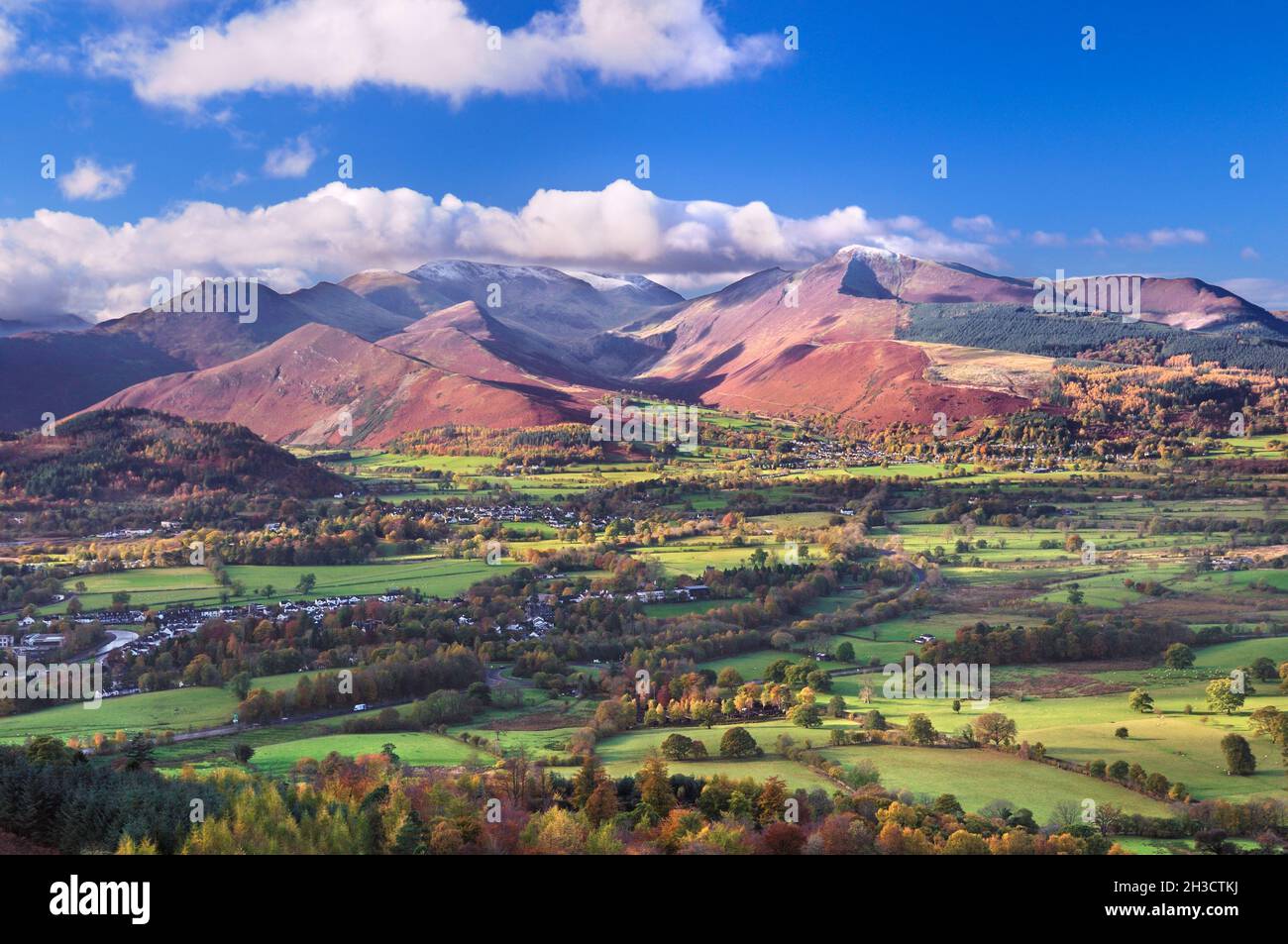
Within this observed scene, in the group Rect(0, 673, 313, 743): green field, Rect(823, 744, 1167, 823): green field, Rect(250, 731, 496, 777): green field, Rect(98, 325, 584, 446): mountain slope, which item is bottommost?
Rect(823, 744, 1167, 823): green field

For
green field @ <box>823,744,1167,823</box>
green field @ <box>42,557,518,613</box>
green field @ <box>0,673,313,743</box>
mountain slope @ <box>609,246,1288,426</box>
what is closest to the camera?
green field @ <box>823,744,1167,823</box>

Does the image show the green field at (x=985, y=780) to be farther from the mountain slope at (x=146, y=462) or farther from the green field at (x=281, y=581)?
the mountain slope at (x=146, y=462)

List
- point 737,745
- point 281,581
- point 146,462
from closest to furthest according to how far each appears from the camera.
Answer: point 737,745
point 281,581
point 146,462

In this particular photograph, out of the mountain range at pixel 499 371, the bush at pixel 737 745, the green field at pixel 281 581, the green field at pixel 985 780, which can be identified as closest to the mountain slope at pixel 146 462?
the green field at pixel 281 581

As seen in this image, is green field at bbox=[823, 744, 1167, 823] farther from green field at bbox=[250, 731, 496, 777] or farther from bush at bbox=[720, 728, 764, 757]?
green field at bbox=[250, 731, 496, 777]

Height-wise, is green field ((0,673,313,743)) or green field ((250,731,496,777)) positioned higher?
green field ((0,673,313,743))

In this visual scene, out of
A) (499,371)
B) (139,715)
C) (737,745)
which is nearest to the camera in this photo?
(737,745)

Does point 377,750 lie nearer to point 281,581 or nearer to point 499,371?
point 281,581

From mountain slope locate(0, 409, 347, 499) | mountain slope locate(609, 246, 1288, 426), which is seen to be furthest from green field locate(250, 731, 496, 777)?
mountain slope locate(609, 246, 1288, 426)

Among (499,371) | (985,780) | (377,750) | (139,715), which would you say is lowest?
(985,780)

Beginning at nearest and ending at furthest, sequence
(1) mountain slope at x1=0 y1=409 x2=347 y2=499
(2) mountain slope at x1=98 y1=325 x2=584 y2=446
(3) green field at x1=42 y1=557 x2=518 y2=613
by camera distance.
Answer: (3) green field at x1=42 y1=557 x2=518 y2=613 → (1) mountain slope at x1=0 y1=409 x2=347 y2=499 → (2) mountain slope at x1=98 y1=325 x2=584 y2=446

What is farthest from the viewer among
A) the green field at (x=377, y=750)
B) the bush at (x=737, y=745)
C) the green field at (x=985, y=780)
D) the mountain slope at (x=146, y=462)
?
the mountain slope at (x=146, y=462)

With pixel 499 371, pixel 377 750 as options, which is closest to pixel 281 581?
pixel 377 750
